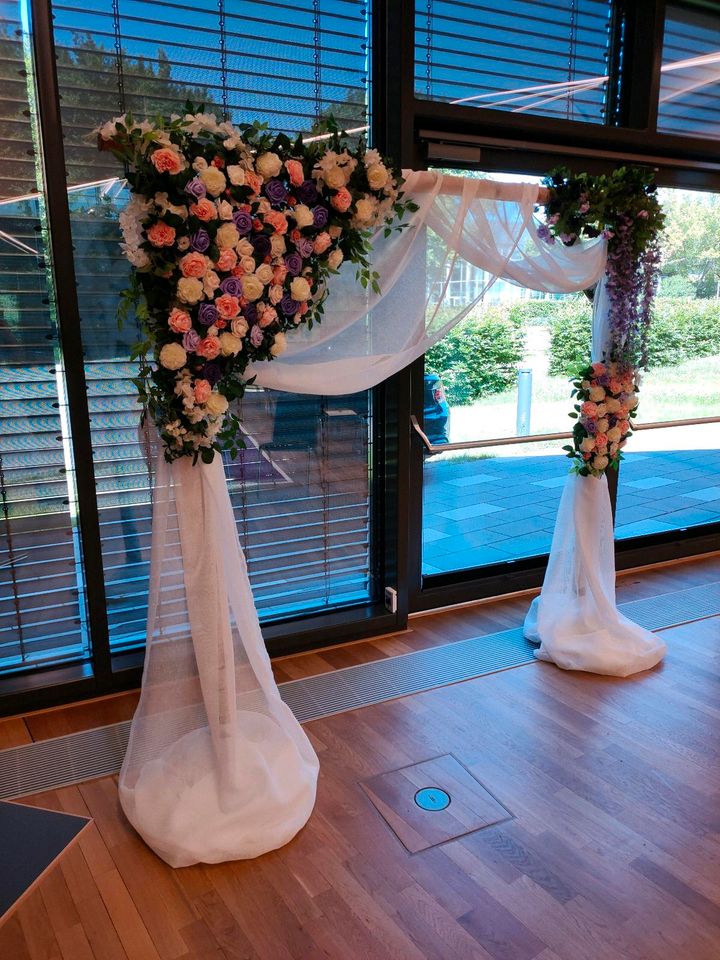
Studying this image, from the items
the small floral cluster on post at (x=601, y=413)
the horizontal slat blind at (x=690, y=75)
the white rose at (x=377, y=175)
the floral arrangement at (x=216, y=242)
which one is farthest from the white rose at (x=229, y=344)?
the horizontal slat blind at (x=690, y=75)

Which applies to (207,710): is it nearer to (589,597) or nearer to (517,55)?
(589,597)

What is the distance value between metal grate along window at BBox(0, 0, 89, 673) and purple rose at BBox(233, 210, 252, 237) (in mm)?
1022

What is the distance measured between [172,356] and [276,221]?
1.63ft

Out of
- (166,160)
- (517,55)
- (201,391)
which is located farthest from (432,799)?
(517,55)

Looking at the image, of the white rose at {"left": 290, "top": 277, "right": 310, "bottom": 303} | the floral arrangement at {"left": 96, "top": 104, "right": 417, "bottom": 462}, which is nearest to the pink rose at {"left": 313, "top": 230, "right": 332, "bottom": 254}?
the floral arrangement at {"left": 96, "top": 104, "right": 417, "bottom": 462}

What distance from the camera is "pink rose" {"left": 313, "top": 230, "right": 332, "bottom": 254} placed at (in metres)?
2.32

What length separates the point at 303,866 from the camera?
212 cm

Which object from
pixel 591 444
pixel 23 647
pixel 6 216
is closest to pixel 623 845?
pixel 591 444

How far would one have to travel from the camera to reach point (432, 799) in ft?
7.80

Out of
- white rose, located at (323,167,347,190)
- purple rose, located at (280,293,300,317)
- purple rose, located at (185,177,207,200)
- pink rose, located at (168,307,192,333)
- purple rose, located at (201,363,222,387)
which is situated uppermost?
white rose, located at (323,167,347,190)

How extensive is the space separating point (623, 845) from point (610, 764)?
40 cm

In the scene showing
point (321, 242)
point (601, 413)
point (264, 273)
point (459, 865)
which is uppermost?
point (321, 242)

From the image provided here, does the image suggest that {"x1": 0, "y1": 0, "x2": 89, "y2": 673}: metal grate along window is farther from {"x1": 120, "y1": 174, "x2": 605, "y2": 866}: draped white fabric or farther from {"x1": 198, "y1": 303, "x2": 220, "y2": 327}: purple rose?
{"x1": 198, "y1": 303, "x2": 220, "y2": 327}: purple rose

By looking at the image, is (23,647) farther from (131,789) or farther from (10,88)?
(10,88)
